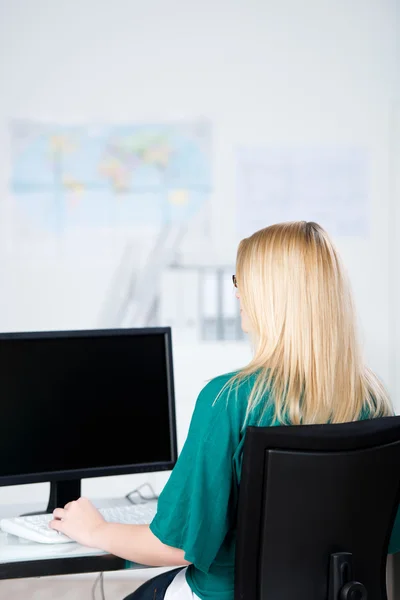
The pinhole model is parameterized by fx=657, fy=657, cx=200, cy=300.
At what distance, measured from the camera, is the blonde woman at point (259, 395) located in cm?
105

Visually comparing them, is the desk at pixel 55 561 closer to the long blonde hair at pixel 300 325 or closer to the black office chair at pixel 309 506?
the black office chair at pixel 309 506

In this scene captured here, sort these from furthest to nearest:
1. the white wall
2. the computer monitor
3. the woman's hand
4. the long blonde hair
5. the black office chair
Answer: the white wall → the computer monitor → the woman's hand → the long blonde hair → the black office chair

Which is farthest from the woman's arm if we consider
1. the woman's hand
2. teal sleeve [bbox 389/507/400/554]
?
teal sleeve [bbox 389/507/400/554]

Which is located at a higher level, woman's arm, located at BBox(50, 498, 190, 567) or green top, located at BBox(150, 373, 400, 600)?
green top, located at BBox(150, 373, 400, 600)

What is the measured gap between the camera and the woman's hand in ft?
3.98

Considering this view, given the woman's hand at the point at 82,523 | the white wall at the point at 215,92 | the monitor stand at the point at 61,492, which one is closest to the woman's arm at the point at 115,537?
the woman's hand at the point at 82,523

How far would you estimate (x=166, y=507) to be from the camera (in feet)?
3.58

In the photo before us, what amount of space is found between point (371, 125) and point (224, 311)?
1020 mm

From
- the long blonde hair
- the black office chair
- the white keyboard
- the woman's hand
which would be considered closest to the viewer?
the black office chair

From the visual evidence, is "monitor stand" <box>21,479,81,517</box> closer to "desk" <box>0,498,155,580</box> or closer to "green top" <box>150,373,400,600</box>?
"desk" <box>0,498,155,580</box>

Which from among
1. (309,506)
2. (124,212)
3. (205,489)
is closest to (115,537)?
(205,489)

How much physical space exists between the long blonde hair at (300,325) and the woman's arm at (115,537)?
304mm

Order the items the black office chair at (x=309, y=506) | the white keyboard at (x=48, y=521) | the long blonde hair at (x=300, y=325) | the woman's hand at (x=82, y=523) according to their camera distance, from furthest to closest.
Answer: the white keyboard at (x=48, y=521) → the woman's hand at (x=82, y=523) → the long blonde hair at (x=300, y=325) → the black office chair at (x=309, y=506)

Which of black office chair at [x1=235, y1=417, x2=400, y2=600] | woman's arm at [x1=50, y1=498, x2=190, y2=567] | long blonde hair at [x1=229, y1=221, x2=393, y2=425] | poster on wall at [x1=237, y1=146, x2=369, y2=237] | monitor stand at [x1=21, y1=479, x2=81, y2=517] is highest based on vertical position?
poster on wall at [x1=237, y1=146, x2=369, y2=237]
